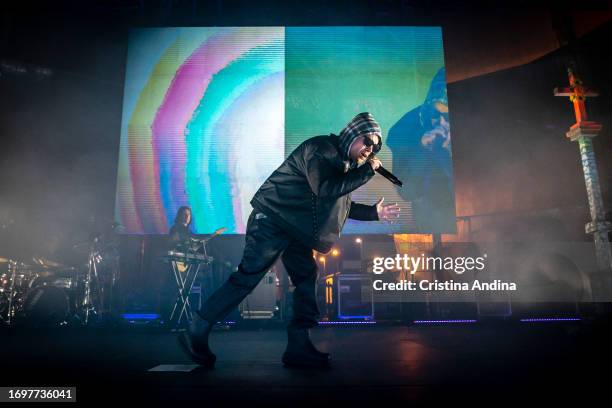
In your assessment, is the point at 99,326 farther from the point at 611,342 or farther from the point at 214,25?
the point at 611,342

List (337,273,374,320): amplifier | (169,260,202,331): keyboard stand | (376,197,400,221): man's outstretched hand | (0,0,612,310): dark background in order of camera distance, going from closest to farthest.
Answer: (376,197,400,221): man's outstretched hand < (169,260,202,331): keyboard stand < (337,273,374,320): amplifier < (0,0,612,310): dark background

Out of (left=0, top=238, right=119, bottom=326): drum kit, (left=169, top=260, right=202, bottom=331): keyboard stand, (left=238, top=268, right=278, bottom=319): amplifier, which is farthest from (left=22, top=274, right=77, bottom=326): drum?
(left=238, top=268, right=278, bottom=319): amplifier

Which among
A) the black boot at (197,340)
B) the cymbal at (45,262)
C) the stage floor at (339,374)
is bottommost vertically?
the stage floor at (339,374)

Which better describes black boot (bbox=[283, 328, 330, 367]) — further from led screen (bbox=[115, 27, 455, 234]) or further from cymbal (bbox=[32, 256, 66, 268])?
cymbal (bbox=[32, 256, 66, 268])

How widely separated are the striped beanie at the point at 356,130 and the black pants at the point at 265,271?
1.82 feet

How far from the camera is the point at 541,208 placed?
6.18m

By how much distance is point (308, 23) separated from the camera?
6129mm

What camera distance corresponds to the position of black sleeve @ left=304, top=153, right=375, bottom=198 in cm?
167

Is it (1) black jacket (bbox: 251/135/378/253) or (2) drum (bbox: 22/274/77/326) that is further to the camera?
(2) drum (bbox: 22/274/77/326)

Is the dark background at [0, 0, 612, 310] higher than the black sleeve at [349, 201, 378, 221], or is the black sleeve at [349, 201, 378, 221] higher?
the dark background at [0, 0, 612, 310]

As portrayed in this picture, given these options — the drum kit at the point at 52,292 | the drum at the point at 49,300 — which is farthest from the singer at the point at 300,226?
the drum at the point at 49,300

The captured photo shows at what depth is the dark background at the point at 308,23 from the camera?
5699 mm

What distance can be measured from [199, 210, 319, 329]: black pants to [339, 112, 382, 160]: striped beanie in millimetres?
553

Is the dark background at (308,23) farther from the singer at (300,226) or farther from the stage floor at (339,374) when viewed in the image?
the singer at (300,226)
